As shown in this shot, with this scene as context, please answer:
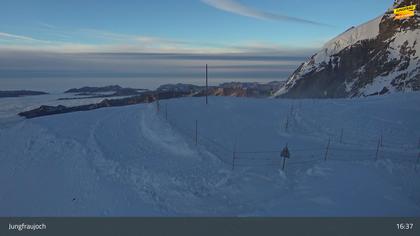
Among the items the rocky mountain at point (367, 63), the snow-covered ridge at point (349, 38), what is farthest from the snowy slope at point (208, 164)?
the snow-covered ridge at point (349, 38)

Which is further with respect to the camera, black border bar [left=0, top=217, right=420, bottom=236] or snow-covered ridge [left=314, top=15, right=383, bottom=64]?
snow-covered ridge [left=314, top=15, right=383, bottom=64]

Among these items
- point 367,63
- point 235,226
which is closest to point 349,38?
point 367,63

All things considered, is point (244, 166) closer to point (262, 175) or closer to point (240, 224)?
point (262, 175)

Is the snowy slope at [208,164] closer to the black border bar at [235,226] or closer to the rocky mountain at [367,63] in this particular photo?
the black border bar at [235,226]

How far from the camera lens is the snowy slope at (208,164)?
15984 mm

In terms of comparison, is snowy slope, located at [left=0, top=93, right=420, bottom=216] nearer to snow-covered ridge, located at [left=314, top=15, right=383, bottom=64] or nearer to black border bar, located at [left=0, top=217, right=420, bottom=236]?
black border bar, located at [left=0, top=217, right=420, bottom=236]

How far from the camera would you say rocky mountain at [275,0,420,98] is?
135 m

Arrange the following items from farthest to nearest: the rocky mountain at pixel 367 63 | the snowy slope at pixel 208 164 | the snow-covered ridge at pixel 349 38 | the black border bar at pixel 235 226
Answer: the snow-covered ridge at pixel 349 38
the rocky mountain at pixel 367 63
the snowy slope at pixel 208 164
the black border bar at pixel 235 226

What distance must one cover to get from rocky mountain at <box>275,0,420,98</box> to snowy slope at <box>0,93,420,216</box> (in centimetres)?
10359

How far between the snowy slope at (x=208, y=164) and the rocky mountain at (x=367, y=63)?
104m

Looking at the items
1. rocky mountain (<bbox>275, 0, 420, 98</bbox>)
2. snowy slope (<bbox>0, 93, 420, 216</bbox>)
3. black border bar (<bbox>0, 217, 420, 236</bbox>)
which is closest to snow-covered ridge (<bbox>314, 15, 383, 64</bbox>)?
rocky mountain (<bbox>275, 0, 420, 98</bbox>)

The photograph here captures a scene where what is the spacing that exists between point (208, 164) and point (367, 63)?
153m

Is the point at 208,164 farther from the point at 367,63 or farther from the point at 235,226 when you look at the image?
the point at 367,63

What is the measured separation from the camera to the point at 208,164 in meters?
20.5
